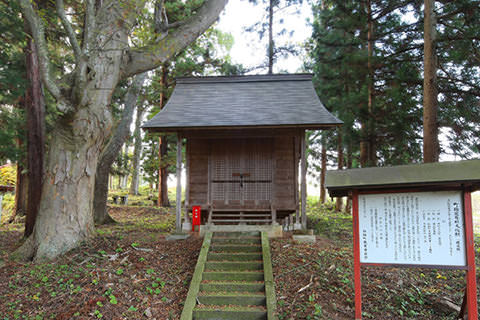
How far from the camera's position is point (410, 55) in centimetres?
932

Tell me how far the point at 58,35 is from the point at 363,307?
12.7m

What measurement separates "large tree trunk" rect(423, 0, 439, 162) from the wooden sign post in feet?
11.3

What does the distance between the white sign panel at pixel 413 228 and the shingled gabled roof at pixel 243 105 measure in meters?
3.83

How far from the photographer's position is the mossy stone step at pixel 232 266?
593 cm

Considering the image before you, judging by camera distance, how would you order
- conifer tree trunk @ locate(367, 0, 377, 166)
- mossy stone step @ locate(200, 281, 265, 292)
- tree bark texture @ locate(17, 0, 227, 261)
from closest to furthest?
mossy stone step @ locate(200, 281, 265, 292), tree bark texture @ locate(17, 0, 227, 261), conifer tree trunk @ locate(367, 0, 377, 166)

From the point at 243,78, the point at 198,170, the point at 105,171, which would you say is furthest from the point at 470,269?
the point at 105,171

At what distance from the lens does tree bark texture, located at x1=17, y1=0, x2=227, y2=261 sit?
610cm

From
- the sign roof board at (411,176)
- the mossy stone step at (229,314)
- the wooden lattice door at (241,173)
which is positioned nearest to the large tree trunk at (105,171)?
the wooden lattice door at (241,173)

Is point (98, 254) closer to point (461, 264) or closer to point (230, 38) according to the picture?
point (461, 264)

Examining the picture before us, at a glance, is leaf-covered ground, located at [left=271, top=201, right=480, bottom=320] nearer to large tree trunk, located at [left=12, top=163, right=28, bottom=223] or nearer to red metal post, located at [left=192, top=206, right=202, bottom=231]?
red metal post, located at [left=192, top=206, right=202, bottom=231]

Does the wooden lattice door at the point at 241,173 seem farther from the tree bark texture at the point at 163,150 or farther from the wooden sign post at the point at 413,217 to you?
the tree bark texture at the point at 163,150

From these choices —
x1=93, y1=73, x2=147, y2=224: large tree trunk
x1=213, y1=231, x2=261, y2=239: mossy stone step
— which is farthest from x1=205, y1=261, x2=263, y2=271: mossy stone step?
x1=93, y1=73, x2=147, y2=224: large tree trunk

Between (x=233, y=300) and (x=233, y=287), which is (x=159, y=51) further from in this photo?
(x=233, y=300)

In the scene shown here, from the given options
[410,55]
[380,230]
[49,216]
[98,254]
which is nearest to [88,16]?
[49,216]
